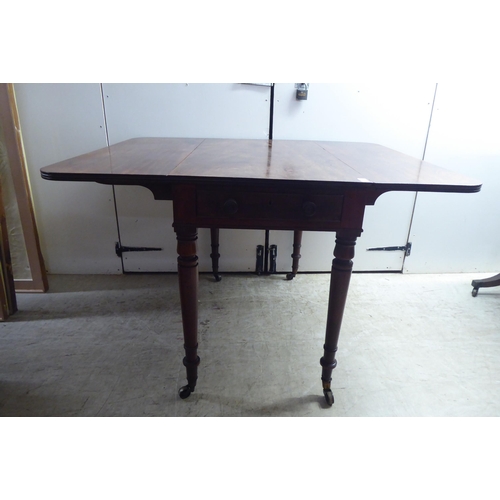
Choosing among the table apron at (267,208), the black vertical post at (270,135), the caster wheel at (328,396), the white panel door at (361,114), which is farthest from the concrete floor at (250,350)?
the white panel door at (361,114)

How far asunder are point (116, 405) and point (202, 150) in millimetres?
1069

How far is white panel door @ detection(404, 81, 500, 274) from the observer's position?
6.77 feet

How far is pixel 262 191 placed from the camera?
3.50 feet

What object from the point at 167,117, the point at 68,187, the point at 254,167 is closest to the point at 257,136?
the point at 167,117

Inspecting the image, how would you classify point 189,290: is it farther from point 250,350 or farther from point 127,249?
point 127,249

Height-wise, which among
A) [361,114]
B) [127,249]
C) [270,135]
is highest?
[361,114]

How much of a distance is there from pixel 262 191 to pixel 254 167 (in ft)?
0.53

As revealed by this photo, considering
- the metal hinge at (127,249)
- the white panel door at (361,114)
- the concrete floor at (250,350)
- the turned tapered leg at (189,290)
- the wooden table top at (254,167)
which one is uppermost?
the white panel door at (361,114)

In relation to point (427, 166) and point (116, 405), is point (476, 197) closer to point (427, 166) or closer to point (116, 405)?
point (427, 166)

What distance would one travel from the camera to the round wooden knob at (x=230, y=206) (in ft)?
3.48

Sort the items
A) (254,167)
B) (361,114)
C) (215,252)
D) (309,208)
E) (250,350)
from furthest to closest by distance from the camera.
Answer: (215,252)
(361,114)
(250,350)
(254,167)
(309,208)

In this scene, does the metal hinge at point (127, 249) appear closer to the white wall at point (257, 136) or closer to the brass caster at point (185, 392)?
the white wall at point (257, 136)

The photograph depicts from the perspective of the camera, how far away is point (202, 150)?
→ 154 centimetres

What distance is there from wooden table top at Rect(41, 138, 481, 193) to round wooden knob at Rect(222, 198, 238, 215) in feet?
0.21
